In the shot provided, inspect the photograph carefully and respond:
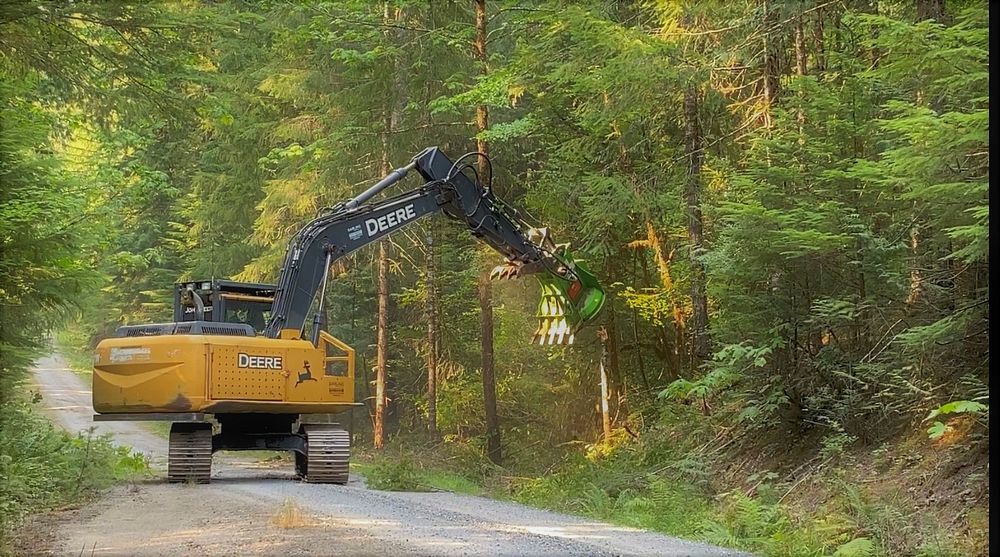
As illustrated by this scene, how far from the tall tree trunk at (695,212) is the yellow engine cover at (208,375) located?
17.4 feet

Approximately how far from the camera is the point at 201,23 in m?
9.06

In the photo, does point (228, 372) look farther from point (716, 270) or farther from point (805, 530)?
point (805, 530)

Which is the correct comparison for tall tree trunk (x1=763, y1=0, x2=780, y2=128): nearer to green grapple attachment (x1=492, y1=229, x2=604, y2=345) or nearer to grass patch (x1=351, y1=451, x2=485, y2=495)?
green grapple attachment (x1=492, y1=229, x2=604, y2=345)

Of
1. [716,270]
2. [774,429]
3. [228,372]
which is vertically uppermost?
[716,270]

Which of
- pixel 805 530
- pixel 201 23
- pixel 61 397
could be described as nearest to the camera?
pixel 805 530

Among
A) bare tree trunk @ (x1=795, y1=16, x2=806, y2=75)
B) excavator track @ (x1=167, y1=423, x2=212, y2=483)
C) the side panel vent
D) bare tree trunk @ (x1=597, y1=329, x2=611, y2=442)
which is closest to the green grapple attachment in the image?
bare tree trunk @ (x1=597, y1=329, x2=611, y2=442)

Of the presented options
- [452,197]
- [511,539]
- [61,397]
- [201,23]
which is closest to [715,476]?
[511,539]

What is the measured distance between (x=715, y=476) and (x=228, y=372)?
5.82 m

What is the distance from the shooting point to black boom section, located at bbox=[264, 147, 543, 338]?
12.0 m

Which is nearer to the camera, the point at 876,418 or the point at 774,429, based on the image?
the point at 876,418

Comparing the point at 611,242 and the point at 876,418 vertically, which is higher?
the point at 611,242

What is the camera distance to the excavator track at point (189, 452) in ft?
38.8

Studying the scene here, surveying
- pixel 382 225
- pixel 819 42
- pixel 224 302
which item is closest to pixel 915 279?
pixel 819 42

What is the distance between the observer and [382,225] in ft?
40.9
